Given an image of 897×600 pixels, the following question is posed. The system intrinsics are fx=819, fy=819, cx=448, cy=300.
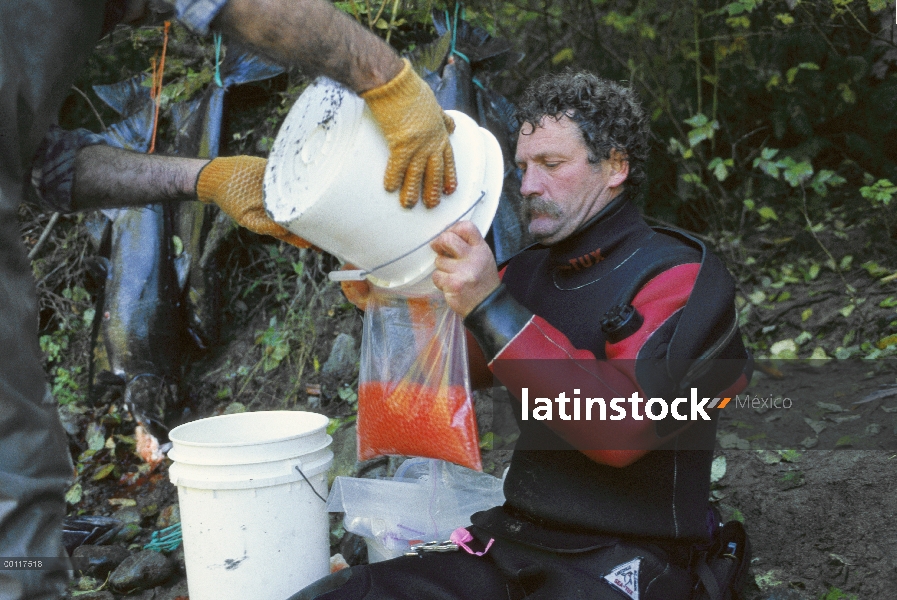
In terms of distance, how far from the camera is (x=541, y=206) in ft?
7.18

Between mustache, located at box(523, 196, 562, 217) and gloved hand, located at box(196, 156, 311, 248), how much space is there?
599 mm

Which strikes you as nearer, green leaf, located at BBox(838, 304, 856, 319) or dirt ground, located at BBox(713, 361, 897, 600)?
dirt ground, located at BBox(713, 361, 897, 600)

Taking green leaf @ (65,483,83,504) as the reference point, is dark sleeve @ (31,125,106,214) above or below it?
above

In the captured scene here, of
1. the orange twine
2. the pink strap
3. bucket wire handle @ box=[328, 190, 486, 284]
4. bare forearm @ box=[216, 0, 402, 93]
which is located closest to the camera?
bare forearm @ box=[216, 0, 402, 93]

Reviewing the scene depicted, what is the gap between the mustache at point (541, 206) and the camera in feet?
7.13

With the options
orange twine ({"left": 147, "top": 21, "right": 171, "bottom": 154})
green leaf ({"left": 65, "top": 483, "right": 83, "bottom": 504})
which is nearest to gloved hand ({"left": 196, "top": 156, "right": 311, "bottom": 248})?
orange twine ({"left": 147, "top": 21, "right": 171, "bottom": 154})

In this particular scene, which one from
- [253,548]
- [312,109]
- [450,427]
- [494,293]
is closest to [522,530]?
[450,427]

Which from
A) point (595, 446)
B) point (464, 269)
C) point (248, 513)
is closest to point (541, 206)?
point (464, 269)

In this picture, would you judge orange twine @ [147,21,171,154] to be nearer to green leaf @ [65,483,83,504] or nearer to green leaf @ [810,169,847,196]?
green leaf @ [65,483,83,504]

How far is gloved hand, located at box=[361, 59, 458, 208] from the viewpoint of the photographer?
5.71ft

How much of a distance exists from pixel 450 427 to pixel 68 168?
51.4 inches

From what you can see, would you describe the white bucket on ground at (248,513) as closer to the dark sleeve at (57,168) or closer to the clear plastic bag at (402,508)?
the clear plastic bag at (402,508)

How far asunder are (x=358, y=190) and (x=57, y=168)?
41.2 inches

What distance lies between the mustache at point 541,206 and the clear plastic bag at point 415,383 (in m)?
0.35
